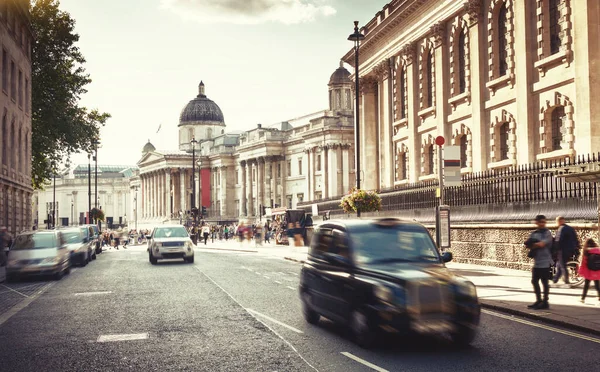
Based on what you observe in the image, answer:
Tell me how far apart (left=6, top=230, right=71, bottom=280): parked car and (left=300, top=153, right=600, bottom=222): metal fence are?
46.3 ft

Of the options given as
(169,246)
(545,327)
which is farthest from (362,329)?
(169,246)

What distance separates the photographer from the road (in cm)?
878

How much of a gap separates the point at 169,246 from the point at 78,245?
3.92 m

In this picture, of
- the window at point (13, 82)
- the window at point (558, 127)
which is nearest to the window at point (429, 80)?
the window at point (558, 127)

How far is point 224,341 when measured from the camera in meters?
10.5

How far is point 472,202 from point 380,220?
1462 cm

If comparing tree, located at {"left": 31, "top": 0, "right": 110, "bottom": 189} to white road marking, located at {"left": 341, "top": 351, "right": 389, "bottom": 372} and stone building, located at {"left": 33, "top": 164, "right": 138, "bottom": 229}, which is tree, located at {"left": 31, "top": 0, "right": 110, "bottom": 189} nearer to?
white road marking, located at {"left": 341, "top": 351, "right": 389, "bottom": 372}

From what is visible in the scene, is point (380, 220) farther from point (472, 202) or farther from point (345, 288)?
point (472, 202)

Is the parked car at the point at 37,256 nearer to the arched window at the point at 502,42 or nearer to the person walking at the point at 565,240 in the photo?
the person walking at the point at 565,240

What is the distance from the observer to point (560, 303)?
14000mm

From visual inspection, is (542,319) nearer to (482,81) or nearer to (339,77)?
(482,81)

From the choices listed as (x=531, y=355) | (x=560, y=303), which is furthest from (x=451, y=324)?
(x=560, y=303)

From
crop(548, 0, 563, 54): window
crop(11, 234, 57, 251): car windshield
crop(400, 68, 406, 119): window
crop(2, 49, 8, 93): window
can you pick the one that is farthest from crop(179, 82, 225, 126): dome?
crop(11, 234, 57, 251): car windshield

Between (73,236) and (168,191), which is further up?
(168,191)
